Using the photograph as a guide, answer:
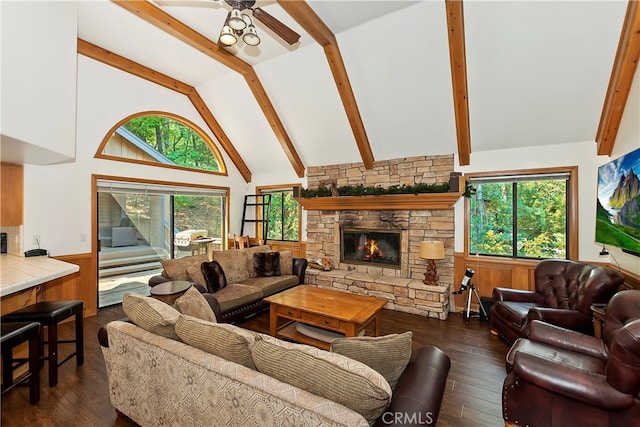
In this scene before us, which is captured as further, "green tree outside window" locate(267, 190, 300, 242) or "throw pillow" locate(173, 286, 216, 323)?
"green tree outside window" locate(267, 190, 300, 242)

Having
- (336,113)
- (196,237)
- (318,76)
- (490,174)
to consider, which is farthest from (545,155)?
(196,237)

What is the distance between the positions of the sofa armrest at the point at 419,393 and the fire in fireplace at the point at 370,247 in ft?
11.1

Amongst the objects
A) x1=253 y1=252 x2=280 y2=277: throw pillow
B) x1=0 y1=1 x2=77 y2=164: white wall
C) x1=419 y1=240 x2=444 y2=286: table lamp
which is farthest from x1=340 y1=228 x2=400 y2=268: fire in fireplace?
x1=0 y1=1 x2=77 y2=164: white wall

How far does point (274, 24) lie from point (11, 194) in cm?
388

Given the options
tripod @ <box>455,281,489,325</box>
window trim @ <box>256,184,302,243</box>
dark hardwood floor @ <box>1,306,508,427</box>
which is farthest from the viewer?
window trim @ <box>256,184,302,243</box>

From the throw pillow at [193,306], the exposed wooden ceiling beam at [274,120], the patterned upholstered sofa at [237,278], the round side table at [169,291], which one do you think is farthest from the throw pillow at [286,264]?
the throw pillow at [193,306]

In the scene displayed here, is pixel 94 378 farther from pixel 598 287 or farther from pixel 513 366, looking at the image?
pixel 598 287

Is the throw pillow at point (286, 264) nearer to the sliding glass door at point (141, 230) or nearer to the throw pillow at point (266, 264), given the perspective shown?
the throw pillow at point (266, 264)

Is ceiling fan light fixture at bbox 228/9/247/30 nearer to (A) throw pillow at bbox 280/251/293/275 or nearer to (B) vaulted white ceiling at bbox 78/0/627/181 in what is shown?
(B) vaulted white ceiling at bbox 78/0/627/181

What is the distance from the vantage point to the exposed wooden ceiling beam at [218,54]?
3.26 meters

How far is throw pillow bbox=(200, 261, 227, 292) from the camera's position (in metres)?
3.93

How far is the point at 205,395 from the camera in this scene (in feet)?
5.05

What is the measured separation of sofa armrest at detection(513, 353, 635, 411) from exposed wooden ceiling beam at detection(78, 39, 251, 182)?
617 centimetres

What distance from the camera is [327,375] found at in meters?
1.26
